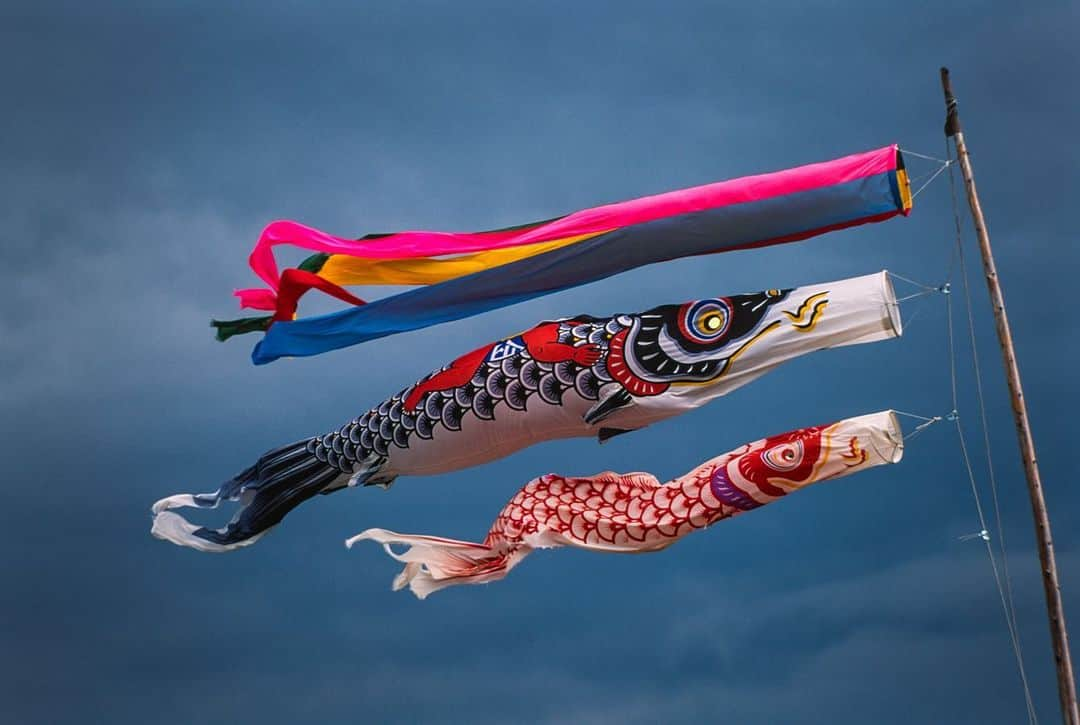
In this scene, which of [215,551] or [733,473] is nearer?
[733,473]

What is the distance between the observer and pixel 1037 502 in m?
9.36

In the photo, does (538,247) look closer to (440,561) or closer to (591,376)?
(591,376)

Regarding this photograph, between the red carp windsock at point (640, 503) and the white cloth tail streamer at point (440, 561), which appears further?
the white cloth tail streamer at point (440, 561)

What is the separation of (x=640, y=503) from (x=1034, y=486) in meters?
2.45

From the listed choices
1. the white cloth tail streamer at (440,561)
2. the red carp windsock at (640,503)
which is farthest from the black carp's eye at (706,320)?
the white cloth tail streamer at (440,561)

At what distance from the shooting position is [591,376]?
33.6 ft

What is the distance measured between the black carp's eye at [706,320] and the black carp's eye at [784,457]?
81 centimetres

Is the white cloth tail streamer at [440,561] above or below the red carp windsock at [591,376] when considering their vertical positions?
below

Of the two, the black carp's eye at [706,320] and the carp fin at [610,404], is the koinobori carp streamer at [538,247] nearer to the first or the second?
the black carp's eye at [706,320]

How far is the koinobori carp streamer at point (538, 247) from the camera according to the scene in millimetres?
10141

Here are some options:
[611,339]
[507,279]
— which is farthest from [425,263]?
[611,339]

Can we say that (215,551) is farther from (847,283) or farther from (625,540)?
(847,283)

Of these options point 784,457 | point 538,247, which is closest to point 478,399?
point 538,247

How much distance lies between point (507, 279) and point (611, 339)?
1063 mm
